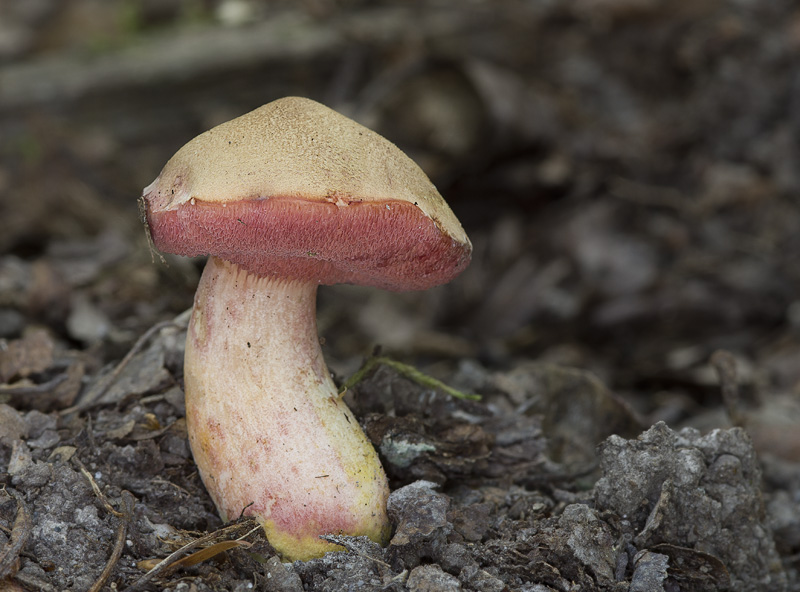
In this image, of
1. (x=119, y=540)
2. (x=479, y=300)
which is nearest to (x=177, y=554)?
(x=119, y=540)

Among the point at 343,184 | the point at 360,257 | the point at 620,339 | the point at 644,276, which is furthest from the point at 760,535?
the point at 644,276

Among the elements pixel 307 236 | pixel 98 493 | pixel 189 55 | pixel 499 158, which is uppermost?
pixel 307 236

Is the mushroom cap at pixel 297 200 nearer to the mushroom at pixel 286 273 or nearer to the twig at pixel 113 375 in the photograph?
the mushroom at pixel 286 273

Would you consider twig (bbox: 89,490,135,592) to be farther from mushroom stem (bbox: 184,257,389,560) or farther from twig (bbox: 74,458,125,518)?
mushroom stem (bbox: 184,257,389,560)

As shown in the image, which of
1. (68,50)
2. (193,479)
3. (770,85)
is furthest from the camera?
(68,50)

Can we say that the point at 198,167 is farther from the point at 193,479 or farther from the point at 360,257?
the point at 193,479

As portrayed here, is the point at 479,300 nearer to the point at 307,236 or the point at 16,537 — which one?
the point at 307,236
